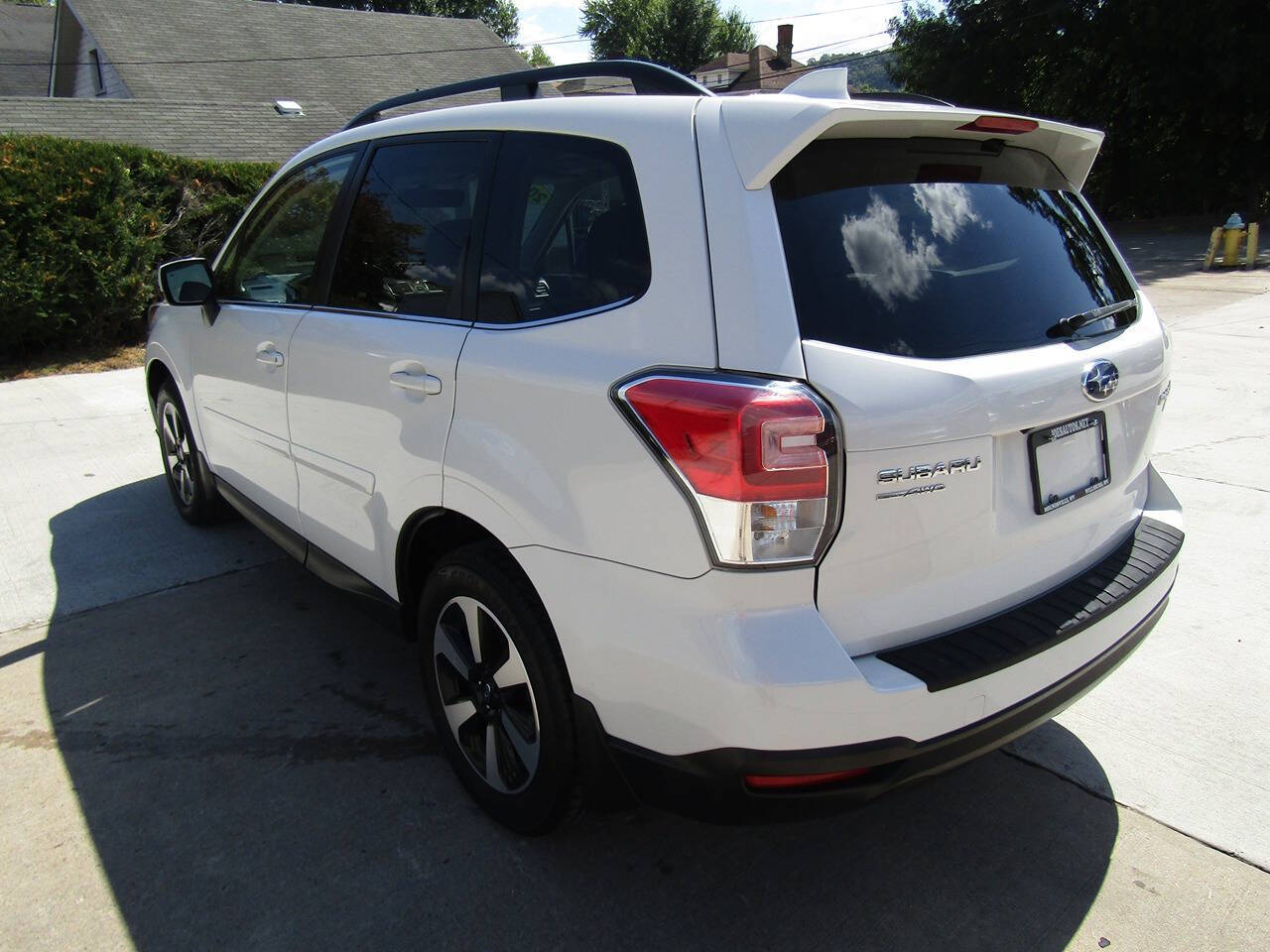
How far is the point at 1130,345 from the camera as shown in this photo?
2453 mm

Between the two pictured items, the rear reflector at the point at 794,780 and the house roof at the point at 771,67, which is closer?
the rear reflector at the point at 794,780

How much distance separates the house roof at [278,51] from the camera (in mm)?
23531

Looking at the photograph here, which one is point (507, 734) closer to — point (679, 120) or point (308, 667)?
point (308, 667)

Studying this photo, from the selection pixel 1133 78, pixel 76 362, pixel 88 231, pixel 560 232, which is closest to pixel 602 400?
pixel 560 232

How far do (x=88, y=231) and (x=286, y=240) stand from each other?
7.48m

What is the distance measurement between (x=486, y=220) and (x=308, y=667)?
76.8 inches

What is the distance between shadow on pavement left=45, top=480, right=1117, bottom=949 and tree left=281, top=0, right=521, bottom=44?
46642mm

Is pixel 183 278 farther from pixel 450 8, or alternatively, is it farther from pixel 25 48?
pixel 450 8

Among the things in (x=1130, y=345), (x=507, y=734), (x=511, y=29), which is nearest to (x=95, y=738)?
(x=507, y=734)

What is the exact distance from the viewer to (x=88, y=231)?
9.70 m

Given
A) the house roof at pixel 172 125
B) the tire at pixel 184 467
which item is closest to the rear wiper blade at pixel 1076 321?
the tire at pixel 184 467

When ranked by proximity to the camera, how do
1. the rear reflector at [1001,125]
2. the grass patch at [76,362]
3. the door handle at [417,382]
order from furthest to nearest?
A: 1. the grass patch at [76,362]
2. the door handle at [417,382]
3. the rear reflector at [1001,125]

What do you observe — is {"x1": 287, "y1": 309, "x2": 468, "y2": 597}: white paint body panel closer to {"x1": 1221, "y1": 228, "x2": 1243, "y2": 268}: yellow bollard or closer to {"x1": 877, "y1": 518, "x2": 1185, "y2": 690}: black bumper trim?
{"x1": 877, "y1": 518, "x2": 1185, "y2": 690}: black bumper trim

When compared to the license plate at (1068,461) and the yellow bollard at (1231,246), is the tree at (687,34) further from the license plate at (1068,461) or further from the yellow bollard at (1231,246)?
the license plate at (1068,461)
